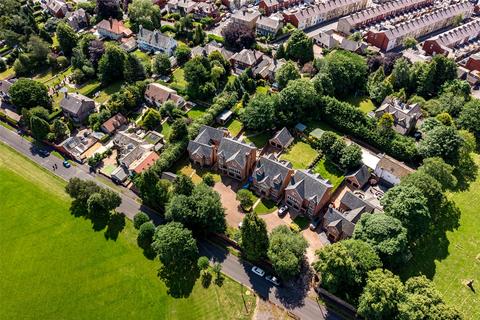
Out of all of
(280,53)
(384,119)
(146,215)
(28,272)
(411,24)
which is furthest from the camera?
(411,24)

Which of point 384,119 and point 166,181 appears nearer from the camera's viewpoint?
point 166,181

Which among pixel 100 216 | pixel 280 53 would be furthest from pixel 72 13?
pixel 100 216

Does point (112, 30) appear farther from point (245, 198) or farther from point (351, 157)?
point (351, 157)

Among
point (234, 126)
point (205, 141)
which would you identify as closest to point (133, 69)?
point (234, 126)

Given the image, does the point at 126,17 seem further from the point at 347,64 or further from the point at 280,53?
the point at 347,64

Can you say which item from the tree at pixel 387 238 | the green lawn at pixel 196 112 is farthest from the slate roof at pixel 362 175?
the green lawn at pixel 196 112

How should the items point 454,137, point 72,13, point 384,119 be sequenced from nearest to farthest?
point 454,137 → point 384,119 → point 72,13

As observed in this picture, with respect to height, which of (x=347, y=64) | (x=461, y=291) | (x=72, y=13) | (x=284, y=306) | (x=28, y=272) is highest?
(x=347, y=64)
